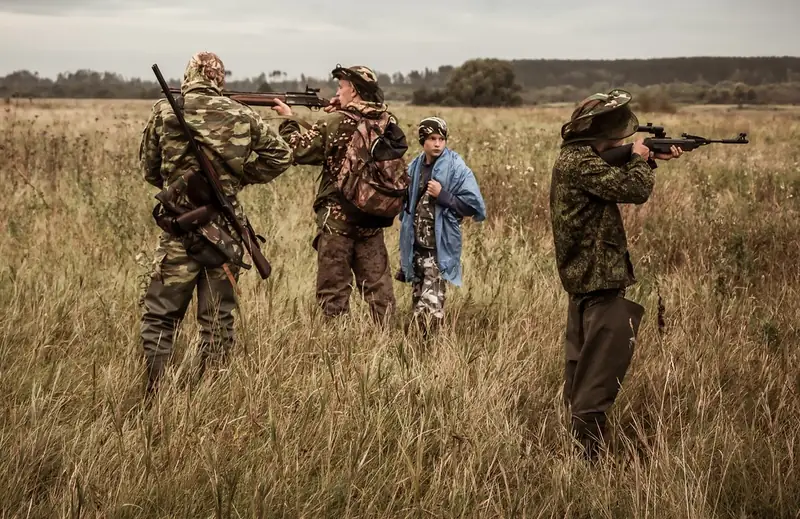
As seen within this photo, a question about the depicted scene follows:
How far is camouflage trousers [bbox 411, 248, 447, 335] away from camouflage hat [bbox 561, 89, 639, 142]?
6.54ft

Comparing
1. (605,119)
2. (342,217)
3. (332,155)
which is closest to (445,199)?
(342,217)

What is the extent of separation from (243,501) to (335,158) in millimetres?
2817

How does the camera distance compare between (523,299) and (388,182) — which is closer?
(388,182)

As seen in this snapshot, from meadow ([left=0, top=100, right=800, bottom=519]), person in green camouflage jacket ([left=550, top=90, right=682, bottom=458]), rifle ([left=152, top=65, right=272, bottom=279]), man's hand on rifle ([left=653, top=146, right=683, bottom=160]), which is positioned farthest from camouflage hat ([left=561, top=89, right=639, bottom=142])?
rifle ([left=152, top=65, right=272, bottom=279])

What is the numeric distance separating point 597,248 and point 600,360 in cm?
55

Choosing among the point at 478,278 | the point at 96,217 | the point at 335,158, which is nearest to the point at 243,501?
the point at 335,158

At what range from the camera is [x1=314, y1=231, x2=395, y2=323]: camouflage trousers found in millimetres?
5281

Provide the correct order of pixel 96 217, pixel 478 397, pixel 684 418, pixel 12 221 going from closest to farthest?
pixel 478 397
pixel 684 418
pixel 12 221
pixel 96 217

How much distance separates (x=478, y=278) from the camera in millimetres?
6375

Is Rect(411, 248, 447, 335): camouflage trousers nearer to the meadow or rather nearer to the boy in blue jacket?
the boy in blue jacket

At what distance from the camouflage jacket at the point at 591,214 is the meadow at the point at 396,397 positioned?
72 centimetres

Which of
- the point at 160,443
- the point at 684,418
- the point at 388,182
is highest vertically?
the point at 388,182

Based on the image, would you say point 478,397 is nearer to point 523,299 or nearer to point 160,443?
point 160,443

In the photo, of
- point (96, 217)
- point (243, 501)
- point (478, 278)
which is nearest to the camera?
point (243, 501)
